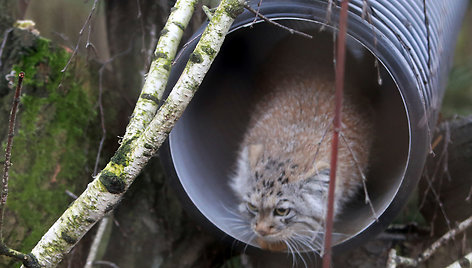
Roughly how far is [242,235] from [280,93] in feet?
4.34

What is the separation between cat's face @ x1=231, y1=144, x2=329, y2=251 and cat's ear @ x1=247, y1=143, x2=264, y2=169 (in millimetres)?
99

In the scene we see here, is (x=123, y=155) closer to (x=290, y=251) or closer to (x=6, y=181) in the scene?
(x=6, y=181)

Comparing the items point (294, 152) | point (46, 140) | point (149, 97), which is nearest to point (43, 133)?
point (46, 140)

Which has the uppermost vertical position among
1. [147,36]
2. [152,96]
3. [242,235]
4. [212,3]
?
[147,36]

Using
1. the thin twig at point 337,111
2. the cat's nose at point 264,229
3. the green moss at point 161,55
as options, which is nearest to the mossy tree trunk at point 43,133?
the green moss at point 161,55

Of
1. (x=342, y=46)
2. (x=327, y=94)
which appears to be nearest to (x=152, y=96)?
(x=342, y=46)

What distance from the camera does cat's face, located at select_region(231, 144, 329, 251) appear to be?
3436 mm

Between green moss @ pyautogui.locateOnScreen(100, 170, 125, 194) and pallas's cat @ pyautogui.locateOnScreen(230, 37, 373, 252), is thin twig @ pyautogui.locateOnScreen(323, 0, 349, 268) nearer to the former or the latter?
green moss @ pyautogui.locateOnScreen(100, 170, 125, 194)

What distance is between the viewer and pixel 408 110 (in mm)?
2758

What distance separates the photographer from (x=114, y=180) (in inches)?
91.5

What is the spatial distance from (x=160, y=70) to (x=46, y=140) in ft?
4.09

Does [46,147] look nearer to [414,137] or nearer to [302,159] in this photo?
[302,159]

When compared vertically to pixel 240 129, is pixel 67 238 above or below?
below

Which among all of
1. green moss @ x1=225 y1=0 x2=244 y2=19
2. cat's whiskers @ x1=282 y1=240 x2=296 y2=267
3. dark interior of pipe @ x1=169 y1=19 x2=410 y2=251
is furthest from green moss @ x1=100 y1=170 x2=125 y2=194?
cat's whiskers @ x1=282 y1=240 x2=296 y2=267
